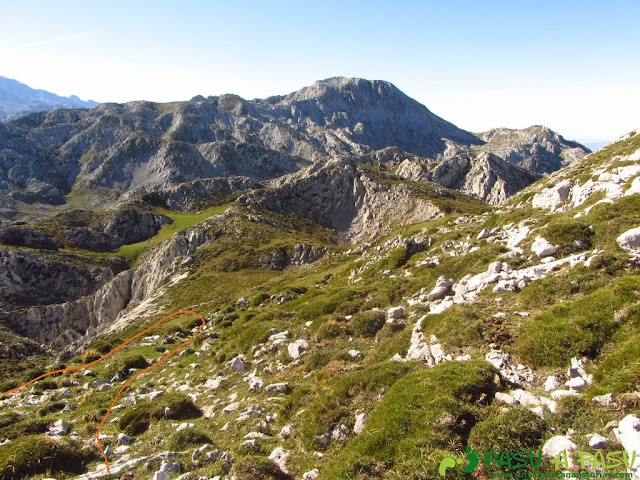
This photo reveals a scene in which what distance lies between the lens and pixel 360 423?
35.4ft

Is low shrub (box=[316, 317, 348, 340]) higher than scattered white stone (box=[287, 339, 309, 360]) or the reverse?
higher

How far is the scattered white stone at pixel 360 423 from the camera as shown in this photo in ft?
34.9

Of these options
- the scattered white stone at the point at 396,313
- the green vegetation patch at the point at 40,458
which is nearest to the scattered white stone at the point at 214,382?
the green vegetation patch at the point at 40,458

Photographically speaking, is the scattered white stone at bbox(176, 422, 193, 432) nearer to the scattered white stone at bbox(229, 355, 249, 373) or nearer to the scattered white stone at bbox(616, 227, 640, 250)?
the scattered white stone at bbox(229, 355, 249, 373)

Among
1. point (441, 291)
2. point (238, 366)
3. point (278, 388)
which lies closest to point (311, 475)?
point (278, 388)

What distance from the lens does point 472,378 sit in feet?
32.9

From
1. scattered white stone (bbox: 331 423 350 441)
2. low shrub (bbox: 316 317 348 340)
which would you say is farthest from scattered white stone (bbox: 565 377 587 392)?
low shrub (bbox: 316 317 348 340)

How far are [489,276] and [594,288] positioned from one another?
4893 millimetres

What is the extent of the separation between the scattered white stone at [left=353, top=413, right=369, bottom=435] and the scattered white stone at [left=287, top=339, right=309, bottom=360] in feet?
24.7

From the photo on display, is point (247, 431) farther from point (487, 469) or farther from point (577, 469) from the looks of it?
point (577, 469)

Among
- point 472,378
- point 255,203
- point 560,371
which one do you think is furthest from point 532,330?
point 255,203

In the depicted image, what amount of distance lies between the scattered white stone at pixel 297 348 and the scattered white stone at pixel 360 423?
7.53 m

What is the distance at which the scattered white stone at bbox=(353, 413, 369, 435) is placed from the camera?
10.6 m

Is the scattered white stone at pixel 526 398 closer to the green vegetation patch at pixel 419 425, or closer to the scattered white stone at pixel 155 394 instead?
the green vegetation patch at pixel 419 425
